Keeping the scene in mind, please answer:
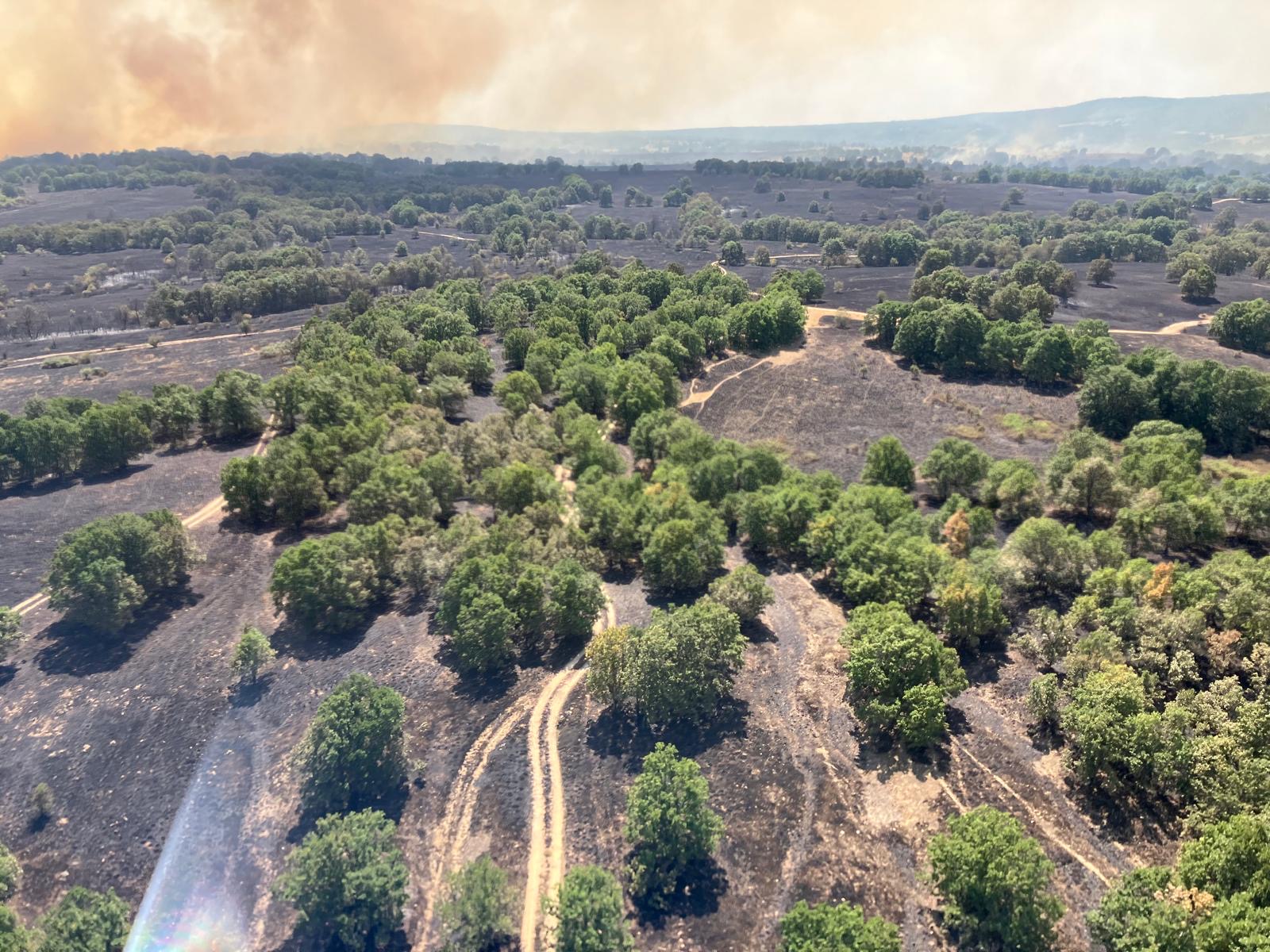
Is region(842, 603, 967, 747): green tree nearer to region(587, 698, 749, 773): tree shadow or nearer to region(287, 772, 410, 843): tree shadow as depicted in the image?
region(587, 698, 749, 773): tree shadow

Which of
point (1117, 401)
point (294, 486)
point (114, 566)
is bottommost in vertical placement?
point (1117, 401)

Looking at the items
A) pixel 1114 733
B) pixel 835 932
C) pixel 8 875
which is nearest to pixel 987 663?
pixel 1114 733

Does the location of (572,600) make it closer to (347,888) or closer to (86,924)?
(347,888)

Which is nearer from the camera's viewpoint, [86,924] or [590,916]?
[590,916]

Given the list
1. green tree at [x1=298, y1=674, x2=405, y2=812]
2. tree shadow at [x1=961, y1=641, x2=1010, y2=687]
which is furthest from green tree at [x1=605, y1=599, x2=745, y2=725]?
tree shadow at [x1=961, y1=641, x2=1010, y2=687]

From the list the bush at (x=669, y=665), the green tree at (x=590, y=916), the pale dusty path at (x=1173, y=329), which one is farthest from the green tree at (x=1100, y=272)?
the green tree at (x=590, y=916)

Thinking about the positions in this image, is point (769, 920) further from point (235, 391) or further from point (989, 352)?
point (989, 352)
